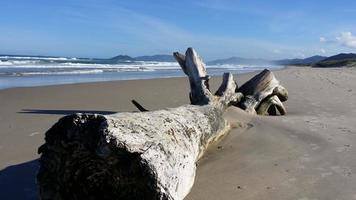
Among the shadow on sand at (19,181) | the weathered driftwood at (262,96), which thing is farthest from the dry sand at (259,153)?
the weathered driftwood at (262,96)

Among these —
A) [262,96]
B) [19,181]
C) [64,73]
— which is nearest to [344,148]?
[262,96]

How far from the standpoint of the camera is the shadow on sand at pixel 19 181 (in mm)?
3932

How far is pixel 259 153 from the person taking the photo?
5.29 meters

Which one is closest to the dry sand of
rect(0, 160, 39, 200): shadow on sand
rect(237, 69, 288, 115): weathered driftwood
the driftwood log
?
rect(0, 160, 39, 200): shadow on sand

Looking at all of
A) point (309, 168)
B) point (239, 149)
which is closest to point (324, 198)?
point (309, 168)

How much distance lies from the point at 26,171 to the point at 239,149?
2505mm

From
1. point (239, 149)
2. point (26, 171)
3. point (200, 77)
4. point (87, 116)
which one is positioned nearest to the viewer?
point (87, 116)

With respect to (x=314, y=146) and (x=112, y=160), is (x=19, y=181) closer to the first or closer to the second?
(x=112, y=160)

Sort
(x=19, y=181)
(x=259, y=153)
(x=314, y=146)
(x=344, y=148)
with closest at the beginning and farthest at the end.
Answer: (x=19, y=181), (x=259, y=153), (x=344, y=148), (x=314, y=146)

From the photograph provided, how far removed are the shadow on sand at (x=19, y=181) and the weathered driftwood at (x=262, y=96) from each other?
161 inches

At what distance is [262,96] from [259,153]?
111 inches

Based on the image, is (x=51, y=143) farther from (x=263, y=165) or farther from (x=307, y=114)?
(x=307, y=114)

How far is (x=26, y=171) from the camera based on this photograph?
4605 millimetres

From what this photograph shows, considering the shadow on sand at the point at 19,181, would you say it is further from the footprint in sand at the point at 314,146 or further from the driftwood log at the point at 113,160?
the footprint in sand at the point at 314,146
